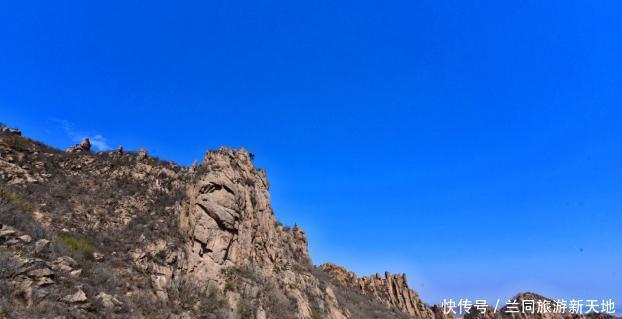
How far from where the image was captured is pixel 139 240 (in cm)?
2430

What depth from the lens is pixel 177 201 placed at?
98.5 ft

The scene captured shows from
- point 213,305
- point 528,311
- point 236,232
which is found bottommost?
point 213,305

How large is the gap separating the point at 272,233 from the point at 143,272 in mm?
14793

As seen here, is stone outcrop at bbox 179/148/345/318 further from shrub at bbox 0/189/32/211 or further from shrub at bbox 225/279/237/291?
shrub at bbox 0/189/32/211

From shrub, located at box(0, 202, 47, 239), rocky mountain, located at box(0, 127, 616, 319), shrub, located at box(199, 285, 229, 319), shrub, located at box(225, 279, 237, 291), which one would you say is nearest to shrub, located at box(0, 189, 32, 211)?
rocky mountain, located at box(0, 127, 616, 319)

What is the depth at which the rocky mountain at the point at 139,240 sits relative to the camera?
16.3 m

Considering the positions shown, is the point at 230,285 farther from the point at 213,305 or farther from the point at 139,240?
the point at 139,240

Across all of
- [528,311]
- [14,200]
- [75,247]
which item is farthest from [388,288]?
[14,200]

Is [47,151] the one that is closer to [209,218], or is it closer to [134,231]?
[134,231]

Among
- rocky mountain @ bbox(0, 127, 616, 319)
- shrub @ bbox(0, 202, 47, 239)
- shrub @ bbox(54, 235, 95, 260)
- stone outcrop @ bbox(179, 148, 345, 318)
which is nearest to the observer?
rocky mountain @ bbox(0, 127, 616, 319)

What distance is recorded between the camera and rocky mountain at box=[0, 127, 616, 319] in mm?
16344

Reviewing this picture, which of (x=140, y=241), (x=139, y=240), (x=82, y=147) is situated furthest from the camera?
(x=82, y=147)

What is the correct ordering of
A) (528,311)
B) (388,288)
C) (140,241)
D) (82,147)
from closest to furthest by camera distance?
(140,241) → (82,147) → (388,288) → (528,311)

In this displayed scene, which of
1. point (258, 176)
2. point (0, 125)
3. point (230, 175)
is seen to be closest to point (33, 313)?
point (230, 175)
